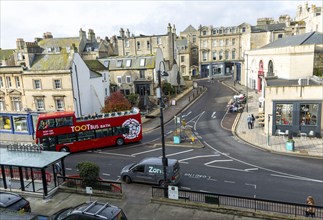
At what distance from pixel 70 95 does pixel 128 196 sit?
2435 cm

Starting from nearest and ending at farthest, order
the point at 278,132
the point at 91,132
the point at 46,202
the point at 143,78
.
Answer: the point at 46,202, the point at 91,132, the point at 278,132, the point at 143,78

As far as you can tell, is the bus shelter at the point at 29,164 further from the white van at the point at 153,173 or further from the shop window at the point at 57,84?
the shop window at the point at 57,84

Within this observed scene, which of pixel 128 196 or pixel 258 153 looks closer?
pixel 128 196

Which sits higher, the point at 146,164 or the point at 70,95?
the point at 70,95

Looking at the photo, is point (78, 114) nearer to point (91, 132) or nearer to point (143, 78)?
point (91, 132)

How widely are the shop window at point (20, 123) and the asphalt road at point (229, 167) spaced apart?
33.3 ft

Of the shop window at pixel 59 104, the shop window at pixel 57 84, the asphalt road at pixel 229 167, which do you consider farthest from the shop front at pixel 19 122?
the asphalt road at pixel 229 167

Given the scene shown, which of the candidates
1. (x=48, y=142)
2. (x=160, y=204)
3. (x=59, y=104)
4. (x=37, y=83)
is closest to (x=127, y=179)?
(x=160, y=204)

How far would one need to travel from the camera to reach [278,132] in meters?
29.4

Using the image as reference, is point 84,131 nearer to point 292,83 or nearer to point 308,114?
point 308,114

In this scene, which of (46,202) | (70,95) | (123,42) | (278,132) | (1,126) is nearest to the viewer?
(46,202)

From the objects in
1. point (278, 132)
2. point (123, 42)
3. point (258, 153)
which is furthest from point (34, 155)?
point (123, 42)

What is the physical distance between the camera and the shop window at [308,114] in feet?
91.3

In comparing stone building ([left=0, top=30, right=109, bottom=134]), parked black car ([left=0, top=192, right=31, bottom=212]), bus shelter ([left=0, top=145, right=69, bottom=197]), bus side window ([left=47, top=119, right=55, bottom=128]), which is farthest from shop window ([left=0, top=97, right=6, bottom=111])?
parked black car ([left=0, top=192, right=31, bottom=212])
